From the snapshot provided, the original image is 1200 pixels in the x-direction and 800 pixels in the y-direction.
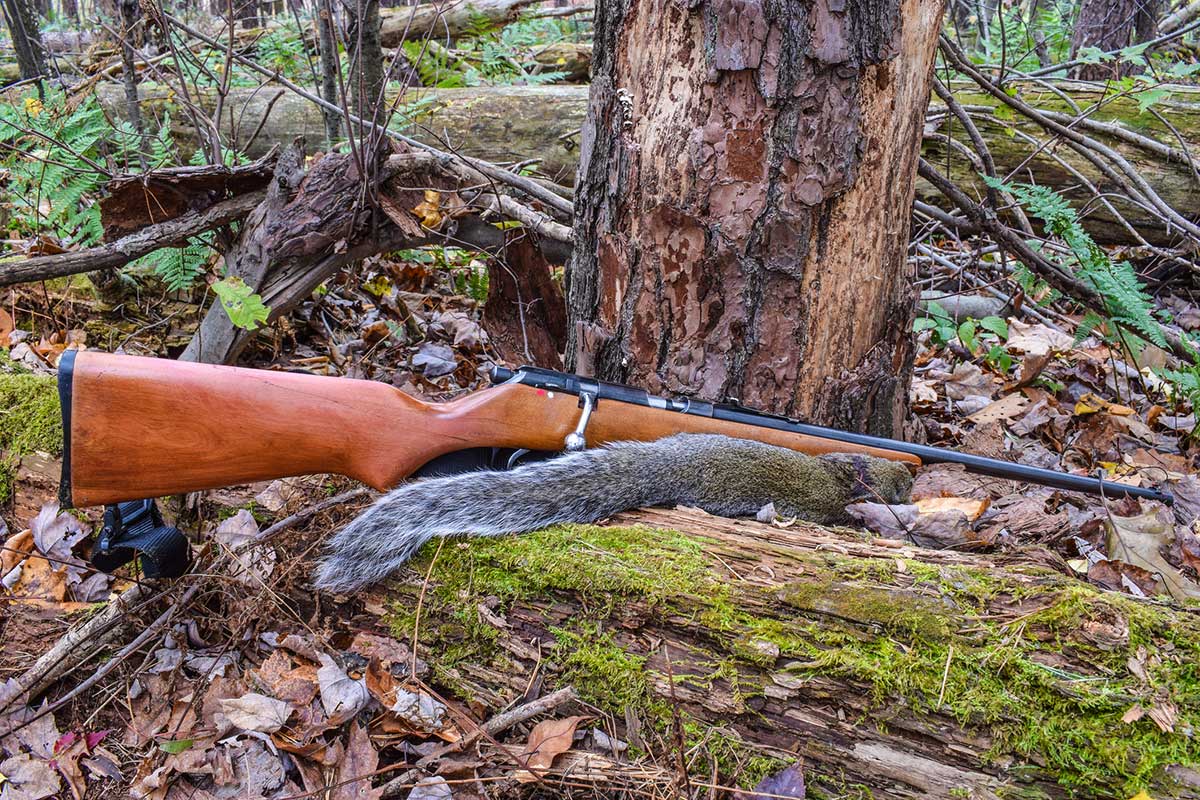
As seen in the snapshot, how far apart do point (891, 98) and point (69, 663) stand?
3.74 metres

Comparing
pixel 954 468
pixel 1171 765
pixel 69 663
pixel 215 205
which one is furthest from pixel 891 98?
pixel 69 663

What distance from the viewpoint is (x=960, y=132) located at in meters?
6.59

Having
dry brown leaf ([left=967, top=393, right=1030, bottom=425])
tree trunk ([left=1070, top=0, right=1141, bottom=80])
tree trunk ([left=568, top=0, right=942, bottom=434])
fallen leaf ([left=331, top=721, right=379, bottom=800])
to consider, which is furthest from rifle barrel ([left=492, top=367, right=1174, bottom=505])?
tree trunk ([left=1070, top=0, right=1141, bottom=80])

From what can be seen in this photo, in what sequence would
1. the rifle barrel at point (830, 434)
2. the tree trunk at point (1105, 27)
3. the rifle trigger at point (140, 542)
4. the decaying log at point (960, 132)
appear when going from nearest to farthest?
the rifle trigger at point (140, 542)
the rifle barrel at point (830, 434)
the decaying log at point (960, 132)
the tree trunk at point (1105, 27)

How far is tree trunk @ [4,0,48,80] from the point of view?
22.4 ft

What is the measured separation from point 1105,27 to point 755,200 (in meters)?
8.86

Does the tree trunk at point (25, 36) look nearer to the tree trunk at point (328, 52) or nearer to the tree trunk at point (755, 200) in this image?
the tree trunk at point (328, 52)

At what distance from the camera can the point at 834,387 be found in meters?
3.61

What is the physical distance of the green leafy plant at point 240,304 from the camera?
359cm

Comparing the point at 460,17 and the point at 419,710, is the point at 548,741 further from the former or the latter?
the point at 460,17

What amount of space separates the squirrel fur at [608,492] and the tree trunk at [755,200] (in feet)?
1.38

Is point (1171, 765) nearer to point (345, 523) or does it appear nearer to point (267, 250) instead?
point (345, 523)

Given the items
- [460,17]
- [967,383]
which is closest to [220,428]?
[967,383]

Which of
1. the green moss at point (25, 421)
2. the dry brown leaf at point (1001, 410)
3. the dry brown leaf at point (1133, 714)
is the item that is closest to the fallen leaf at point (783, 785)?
the dry brown leaf at point (1133, 714)
